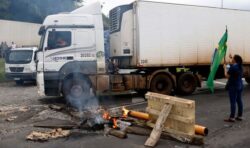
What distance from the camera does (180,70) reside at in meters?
13.8

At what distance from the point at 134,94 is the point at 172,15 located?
3.60 m

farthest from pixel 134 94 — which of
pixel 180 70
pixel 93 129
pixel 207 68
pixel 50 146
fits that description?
pixel 50 146

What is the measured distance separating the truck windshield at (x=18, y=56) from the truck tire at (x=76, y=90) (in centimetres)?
712

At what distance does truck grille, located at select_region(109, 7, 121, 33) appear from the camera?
1297 centimetres

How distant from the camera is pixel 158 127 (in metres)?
7.29

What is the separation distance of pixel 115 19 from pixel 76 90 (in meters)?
3.24

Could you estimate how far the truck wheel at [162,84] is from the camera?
1319 cm

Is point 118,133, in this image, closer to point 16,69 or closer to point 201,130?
point 201,130

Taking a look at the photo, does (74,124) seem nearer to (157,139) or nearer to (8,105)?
(157,139)

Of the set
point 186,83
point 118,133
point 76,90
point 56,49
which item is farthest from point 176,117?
point 186,83

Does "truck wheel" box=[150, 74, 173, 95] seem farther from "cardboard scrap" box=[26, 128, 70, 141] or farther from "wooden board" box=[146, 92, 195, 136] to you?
"cardboard scrap" box=[26, 128, 70, 141]

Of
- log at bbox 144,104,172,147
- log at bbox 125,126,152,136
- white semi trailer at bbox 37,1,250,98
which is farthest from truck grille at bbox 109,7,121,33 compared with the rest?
log at bbox 144,104,172,147

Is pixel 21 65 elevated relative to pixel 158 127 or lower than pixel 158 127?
elevated

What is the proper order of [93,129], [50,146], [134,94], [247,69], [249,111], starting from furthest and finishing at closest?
[247,69]
[134,94]
[249,111]
[93,129]
[50,146]
